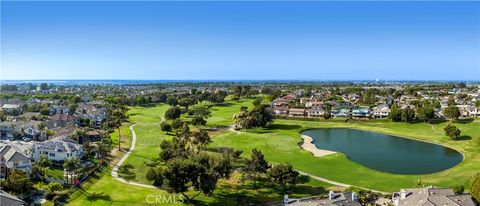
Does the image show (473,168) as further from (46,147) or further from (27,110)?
(27,110)

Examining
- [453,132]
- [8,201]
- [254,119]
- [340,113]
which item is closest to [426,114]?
[453,132]

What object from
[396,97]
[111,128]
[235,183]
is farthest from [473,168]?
[396,97]

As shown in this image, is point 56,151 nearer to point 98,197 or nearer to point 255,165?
point 98,197

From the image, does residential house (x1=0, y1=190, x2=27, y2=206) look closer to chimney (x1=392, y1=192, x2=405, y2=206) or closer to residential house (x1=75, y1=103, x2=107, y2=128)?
chimney (x1=392, y1=192, x2=405, y2=206)

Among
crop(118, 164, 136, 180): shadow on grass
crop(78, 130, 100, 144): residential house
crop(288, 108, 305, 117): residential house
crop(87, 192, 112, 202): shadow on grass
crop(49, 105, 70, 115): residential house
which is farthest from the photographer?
crop(288, 108, 305, 117): residential house

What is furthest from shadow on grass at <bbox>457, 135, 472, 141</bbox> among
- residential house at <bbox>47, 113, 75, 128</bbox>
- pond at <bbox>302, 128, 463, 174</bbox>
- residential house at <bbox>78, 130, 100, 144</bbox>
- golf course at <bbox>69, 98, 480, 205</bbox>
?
residential house at <bbox>47, 113, 75, 128</bbox>

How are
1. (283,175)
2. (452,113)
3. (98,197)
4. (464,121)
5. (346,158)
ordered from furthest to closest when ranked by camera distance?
(464,121)
(452,113)
(346,158)
(283,175)
(98,197)
